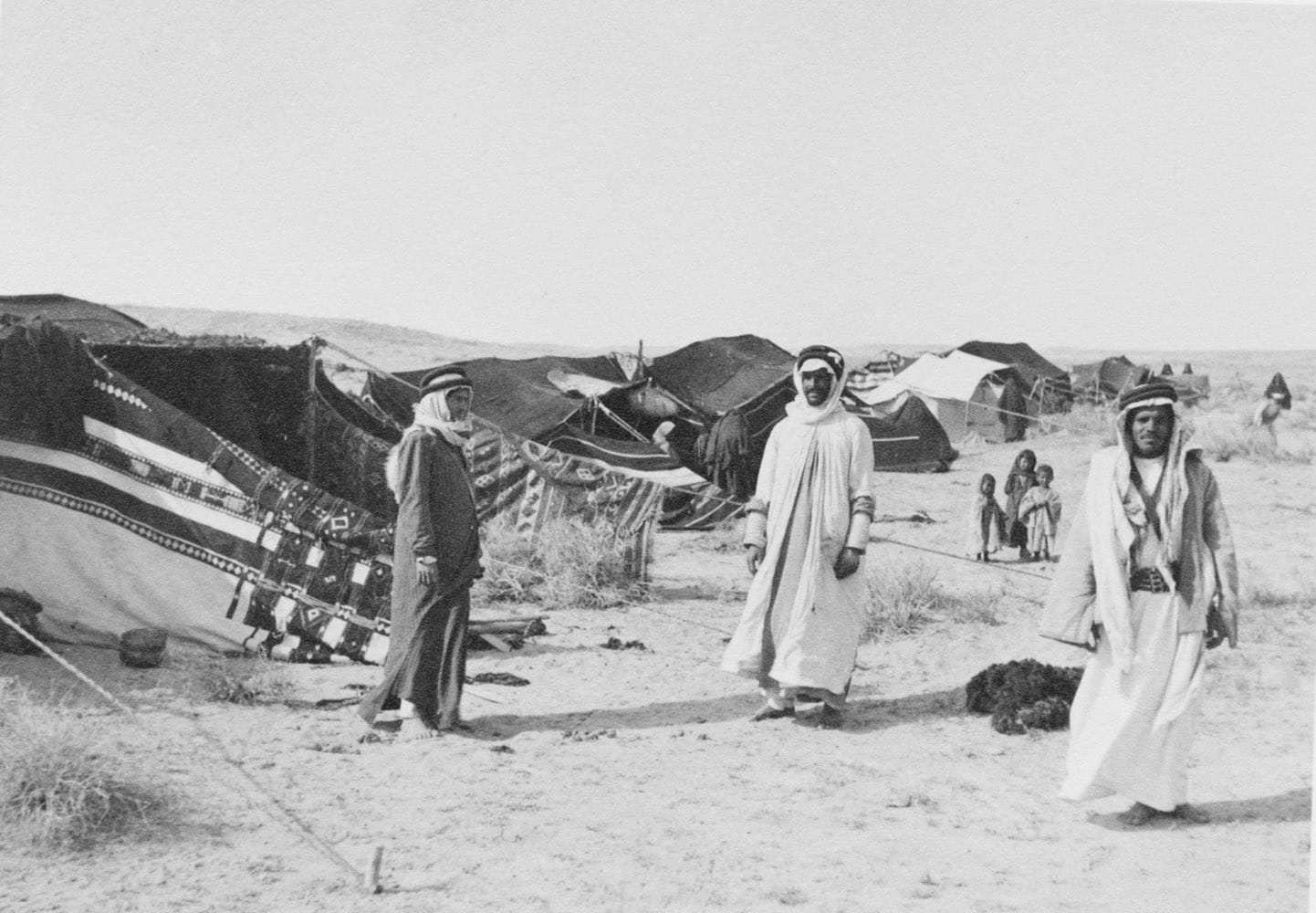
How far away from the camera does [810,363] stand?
5934 mm

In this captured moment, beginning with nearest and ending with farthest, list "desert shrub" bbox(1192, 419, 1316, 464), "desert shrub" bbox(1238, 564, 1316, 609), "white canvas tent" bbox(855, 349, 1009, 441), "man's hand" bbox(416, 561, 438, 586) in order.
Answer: "man's hand" bbox(416, 561, 438, 586) → "desert shrub" bbox(1238, 564, 1316, 609) → "desert shrub" bbox(1192, 419, 1316, 464) → "white canvas tent" bbox(855, 349, 1009, 441)

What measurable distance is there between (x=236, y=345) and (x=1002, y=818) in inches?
246

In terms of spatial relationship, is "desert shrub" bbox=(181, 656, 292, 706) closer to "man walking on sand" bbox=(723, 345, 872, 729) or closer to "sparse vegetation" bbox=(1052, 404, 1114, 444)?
"man walking on sand" bbox=(723, 345, 872, 729)

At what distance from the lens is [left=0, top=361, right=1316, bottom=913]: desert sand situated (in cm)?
394

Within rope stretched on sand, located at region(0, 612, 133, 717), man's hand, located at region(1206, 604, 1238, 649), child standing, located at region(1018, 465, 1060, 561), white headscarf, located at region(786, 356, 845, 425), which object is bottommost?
rope stretched on sand, located at region(0, 612, 133, 717)

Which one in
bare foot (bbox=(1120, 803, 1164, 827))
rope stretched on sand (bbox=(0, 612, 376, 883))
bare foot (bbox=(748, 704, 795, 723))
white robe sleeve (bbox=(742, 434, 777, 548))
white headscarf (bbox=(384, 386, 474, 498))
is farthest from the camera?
bare foot (bbox=(748, 704, 795, 723))

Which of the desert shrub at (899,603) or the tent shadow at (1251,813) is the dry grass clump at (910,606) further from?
the tent shadow at (1251,813)

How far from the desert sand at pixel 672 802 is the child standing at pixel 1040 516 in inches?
165

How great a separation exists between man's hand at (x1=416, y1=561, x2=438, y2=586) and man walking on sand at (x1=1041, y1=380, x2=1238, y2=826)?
259 cm

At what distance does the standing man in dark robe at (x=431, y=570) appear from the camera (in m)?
5.57

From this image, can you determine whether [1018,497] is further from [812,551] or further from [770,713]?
[812,551]

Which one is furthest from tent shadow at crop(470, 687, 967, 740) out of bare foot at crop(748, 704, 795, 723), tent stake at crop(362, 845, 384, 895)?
tent stake at crop(362, 845, 384, 895)

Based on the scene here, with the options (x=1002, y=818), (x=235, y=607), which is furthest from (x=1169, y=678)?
(x=235, y=607)

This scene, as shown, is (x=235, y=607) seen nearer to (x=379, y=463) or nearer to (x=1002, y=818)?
(x=379, y=463)
